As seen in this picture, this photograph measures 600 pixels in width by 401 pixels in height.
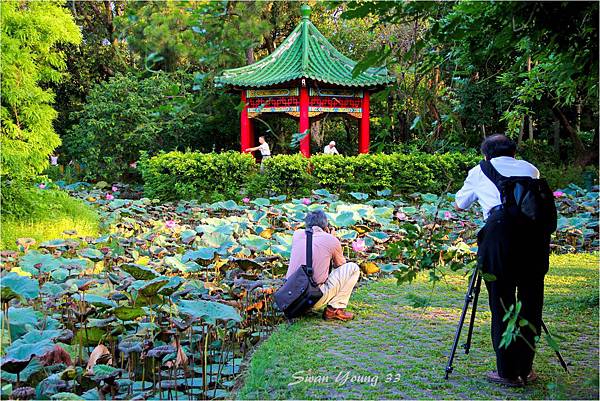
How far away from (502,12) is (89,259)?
413 centimetres

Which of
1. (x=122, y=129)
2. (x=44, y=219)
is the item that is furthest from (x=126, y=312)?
(x=122, y=129)

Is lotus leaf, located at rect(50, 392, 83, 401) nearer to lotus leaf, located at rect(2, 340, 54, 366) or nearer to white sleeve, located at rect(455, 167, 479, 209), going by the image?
lotus leaf, located at rect(2, 340, 54, 366)

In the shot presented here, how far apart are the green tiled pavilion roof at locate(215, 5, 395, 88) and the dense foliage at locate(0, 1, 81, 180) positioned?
466 cm

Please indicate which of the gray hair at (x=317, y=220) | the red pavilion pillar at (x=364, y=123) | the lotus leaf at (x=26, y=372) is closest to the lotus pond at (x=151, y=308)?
the lotus leaf at (x=26, y=372)

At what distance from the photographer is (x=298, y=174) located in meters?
12.4

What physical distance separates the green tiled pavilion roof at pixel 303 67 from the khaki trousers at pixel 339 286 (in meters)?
8.76

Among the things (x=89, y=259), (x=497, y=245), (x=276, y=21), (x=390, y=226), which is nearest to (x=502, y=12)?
(x=497, y=245)

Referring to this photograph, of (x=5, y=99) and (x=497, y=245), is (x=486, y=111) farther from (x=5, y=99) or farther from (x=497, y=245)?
(x=497, y=245)

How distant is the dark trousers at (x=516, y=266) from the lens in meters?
3.30

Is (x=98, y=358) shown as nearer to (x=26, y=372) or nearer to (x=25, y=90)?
(x=26, y=372)

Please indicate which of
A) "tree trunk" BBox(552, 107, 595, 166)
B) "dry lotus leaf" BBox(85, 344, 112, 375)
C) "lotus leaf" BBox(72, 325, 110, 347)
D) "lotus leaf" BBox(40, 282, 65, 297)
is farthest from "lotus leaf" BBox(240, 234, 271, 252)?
"tree trunk" BBox(552, 107, 595, 166)

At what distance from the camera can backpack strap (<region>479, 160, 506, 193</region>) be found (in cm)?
333

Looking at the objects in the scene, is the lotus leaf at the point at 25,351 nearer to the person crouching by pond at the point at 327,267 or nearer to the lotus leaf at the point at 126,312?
the lotus leaf at the point at 126,312

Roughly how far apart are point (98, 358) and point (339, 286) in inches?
81.3
